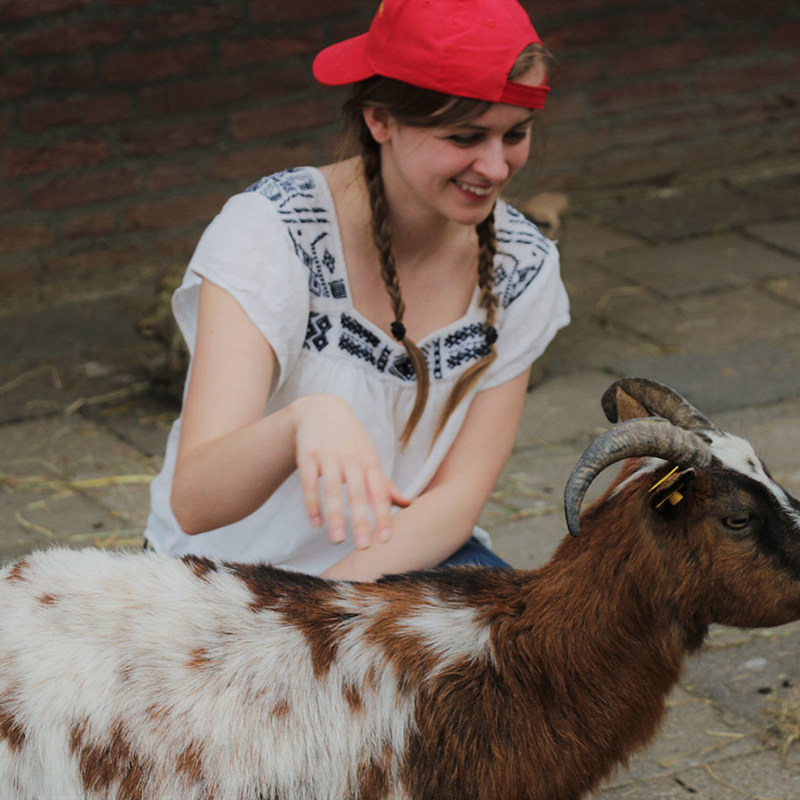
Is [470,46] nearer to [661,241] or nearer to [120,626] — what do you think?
[120,626]

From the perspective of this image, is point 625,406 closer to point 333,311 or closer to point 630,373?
point 333,311

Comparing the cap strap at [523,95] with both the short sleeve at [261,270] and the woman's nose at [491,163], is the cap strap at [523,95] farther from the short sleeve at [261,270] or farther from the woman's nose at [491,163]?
the short sleeve at [261,270]

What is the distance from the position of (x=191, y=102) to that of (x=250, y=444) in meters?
4.57

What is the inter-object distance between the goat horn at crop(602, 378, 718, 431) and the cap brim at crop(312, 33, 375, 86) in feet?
2.73

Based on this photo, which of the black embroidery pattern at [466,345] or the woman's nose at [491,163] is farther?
the black embroidery pattern at [466,345]

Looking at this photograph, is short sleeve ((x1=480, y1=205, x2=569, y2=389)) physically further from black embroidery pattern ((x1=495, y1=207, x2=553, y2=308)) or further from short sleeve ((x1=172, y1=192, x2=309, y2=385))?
short sleeve ((x1=172, y1=192, x2=309, y2=385))

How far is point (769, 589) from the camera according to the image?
2346mm

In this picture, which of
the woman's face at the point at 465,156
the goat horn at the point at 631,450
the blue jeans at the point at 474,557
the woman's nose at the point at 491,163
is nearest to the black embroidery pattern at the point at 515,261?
the woman's face at the point at 465,156

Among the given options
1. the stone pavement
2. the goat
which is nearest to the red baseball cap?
the goat

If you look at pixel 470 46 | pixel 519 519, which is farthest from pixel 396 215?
pixel 519 519

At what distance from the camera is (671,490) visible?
7.50ft

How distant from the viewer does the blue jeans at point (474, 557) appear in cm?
295

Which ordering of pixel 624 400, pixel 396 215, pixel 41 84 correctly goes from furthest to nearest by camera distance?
pixel 41 84 < pixel 396 215 < pixel 624 400

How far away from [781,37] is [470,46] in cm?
568
